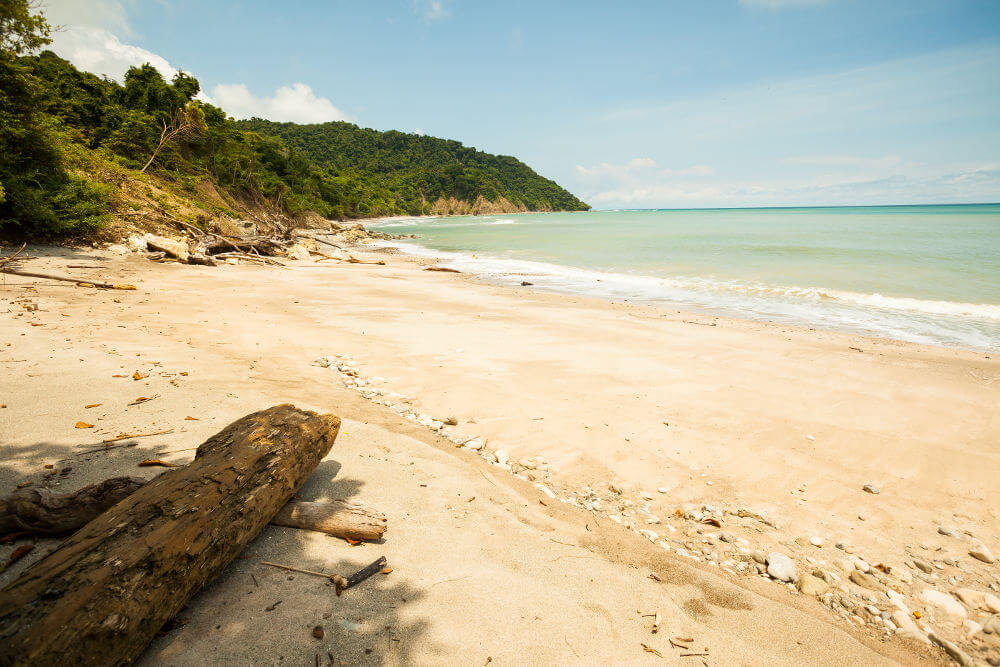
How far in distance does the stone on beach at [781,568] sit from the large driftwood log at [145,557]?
140 inches

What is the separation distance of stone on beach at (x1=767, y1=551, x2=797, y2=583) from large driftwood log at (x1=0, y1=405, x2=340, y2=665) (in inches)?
140

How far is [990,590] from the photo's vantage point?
10.1 ft

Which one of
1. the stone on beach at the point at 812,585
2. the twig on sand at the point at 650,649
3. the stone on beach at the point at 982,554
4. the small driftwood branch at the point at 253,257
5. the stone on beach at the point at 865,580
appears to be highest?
the small driftwood branch at the point at 253,257

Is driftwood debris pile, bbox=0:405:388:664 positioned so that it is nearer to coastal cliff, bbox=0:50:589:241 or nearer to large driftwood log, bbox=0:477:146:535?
large driftwood log, bbox=0:477:146:535

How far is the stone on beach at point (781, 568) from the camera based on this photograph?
313cm

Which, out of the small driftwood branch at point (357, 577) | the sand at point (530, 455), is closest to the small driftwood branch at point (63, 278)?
the sand at point (530, 455)

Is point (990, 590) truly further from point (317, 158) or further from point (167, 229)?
point (317, 158)

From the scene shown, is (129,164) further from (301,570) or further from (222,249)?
(301,570)

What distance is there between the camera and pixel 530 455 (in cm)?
456

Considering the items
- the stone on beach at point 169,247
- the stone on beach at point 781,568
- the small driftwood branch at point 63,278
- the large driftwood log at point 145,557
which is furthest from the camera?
the stone on beach at point 169,247

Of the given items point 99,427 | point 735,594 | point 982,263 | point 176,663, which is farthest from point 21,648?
point 982,263

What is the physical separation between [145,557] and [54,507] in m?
1.07

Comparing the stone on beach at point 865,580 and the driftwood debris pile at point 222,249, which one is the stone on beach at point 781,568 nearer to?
the stone on beach at point 865,580

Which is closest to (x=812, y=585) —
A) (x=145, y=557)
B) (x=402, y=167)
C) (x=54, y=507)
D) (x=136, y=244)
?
(x=145, y=557)
